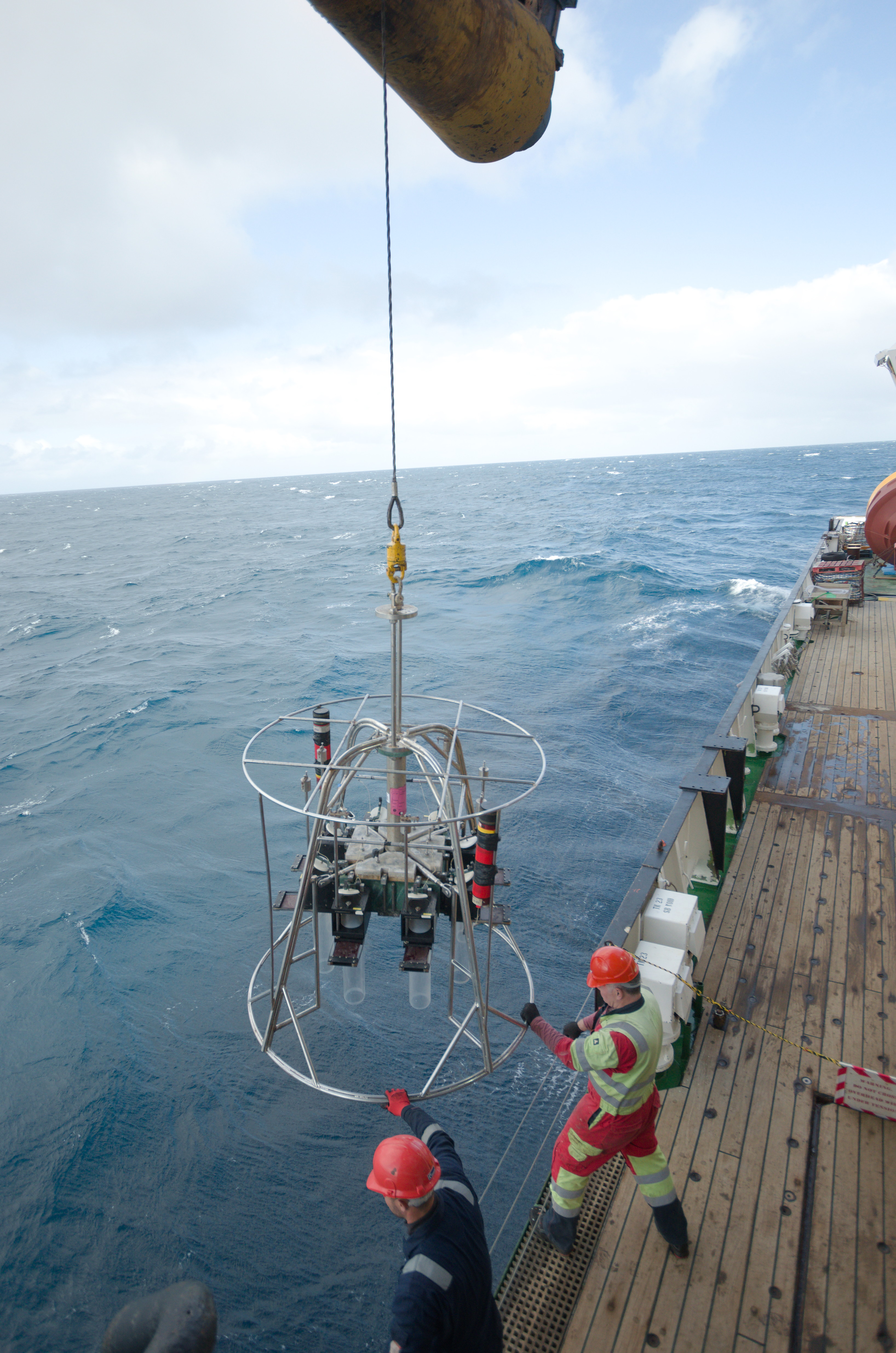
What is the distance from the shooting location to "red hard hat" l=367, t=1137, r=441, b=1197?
2666 millimetres

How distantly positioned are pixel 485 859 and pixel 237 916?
9.31 m

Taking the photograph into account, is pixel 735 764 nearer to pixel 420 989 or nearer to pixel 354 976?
pixel 420 989

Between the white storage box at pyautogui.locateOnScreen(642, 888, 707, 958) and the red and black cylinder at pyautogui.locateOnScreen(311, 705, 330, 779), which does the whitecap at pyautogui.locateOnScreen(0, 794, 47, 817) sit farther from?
the white storage box at pyautogui.locateOnScreen(642, 888, 707, 958)

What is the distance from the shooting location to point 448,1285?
2.62 meters

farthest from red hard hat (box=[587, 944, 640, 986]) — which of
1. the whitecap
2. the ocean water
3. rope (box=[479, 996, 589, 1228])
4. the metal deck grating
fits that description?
the whitecap

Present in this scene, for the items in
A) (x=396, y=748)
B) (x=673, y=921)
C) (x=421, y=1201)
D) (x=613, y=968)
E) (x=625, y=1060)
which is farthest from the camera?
(x=673, y=921)

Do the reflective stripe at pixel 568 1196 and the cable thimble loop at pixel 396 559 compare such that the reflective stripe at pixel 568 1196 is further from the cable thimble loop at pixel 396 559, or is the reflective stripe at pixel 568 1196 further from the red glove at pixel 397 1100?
the cable thimble loop at pixel 396 559

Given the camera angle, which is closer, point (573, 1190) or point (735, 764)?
point (573, 1190)

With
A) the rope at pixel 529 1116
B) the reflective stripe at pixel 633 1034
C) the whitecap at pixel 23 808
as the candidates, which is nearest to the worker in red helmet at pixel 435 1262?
the reflective stripe at pixel 633 1034

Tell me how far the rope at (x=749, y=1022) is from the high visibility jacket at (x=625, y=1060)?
1643 millimetres

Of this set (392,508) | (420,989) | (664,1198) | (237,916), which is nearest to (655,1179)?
(664,1198)

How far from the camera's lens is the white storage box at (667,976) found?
16.8 feet

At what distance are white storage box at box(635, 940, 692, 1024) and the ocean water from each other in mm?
1543

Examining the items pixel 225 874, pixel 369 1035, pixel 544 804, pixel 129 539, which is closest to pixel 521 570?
pixel 544 804
